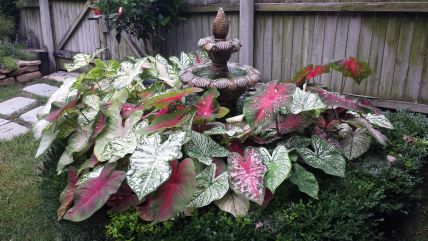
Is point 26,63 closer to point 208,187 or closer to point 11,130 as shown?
point 11,130

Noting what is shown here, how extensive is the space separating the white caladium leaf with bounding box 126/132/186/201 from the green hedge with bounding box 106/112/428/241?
8.0 inches

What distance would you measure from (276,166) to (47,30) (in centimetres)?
574

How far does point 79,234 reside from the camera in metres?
1.88

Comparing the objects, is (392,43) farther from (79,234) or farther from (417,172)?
(79,234)

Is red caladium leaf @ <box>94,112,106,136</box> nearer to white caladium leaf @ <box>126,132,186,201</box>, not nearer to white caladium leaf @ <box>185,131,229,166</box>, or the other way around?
white caladium leaf @ <box>126,132,186,201</box>

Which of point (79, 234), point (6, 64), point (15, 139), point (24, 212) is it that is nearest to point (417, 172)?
point (79, 234)

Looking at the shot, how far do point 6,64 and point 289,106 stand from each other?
5004 millimetres

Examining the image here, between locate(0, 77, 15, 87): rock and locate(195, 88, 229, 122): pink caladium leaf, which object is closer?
locate(195, 88, 229, 122): pink caladium leaf

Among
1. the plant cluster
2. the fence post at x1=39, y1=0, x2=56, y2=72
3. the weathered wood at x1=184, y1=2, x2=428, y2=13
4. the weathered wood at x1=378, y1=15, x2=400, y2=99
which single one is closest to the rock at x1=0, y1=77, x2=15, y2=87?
the fence post at x1=39, y1=0, x2=56, y2=72

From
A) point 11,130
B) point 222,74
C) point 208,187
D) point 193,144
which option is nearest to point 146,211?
point 208,187

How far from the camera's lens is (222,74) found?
2.59m

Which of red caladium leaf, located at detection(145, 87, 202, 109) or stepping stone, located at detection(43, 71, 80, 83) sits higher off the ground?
red caladium leaf, located at detection(145, 87, 202, 109)

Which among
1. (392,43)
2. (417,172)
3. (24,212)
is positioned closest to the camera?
(417,172)

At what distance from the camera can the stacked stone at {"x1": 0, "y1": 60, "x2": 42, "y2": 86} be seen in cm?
569
